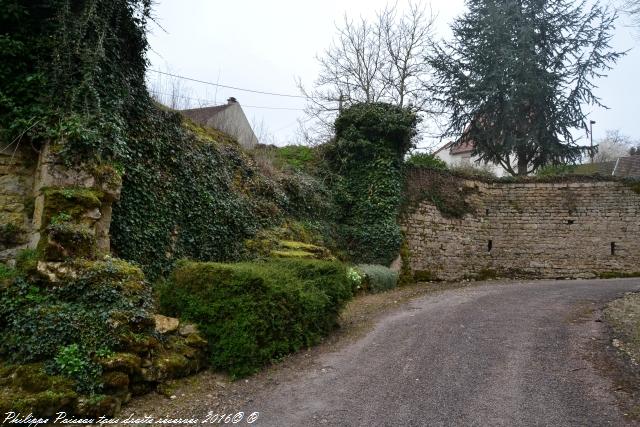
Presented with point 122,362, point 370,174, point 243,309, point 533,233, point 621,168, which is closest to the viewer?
Result: point 122,362

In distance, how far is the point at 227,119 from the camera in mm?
15500

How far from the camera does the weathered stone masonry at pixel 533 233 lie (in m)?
13.4

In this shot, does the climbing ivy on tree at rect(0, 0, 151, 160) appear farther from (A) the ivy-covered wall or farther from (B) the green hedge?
(B) the green hedge

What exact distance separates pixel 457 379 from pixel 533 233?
36.0 ft

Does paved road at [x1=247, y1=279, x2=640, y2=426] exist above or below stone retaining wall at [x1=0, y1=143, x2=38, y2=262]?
below

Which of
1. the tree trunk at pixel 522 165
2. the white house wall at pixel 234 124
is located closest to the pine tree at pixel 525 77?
the tree trunk at pixel 522 165

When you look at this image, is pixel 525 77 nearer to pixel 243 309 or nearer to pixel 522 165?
pixel 522 165

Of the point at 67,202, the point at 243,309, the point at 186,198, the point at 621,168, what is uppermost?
the point at 621,168

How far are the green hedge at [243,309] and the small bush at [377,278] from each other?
14.6 feet

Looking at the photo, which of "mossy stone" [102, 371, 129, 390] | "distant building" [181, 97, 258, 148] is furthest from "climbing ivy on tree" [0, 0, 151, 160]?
"distant building" [181, 97, 258, 148]

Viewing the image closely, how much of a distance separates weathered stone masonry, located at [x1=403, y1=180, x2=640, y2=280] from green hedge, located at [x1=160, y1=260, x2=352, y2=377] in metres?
8.03

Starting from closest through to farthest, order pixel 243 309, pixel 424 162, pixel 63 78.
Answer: pixel 243 309
pixel 63 78
pixel 424 162

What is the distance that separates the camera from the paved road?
3877 mm

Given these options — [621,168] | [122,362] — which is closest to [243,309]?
[122,362]
